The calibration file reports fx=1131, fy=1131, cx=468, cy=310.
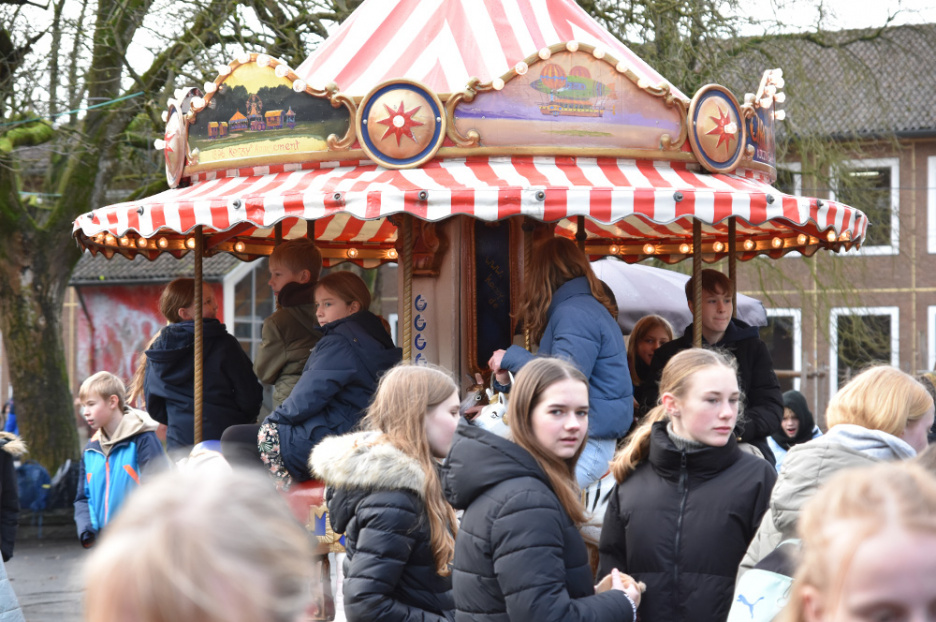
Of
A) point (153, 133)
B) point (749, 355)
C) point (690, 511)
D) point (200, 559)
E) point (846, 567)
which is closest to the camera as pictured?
point (200, 559)

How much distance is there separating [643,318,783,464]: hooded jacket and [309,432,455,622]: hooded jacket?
2.93 m

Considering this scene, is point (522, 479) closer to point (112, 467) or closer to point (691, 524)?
point (691, 524)

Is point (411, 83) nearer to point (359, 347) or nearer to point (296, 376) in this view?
point (359, 347)

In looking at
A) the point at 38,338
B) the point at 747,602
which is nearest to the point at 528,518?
the point at 747,602

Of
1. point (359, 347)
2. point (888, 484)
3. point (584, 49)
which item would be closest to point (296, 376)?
point (359, 347)

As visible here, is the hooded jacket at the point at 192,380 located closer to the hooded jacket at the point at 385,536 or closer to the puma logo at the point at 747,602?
the hooded jacket at the point at 385,536

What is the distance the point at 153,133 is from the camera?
13.6 metres

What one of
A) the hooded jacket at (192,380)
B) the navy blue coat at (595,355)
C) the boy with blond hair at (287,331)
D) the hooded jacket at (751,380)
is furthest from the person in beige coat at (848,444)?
the hooded jacket at (192,380)

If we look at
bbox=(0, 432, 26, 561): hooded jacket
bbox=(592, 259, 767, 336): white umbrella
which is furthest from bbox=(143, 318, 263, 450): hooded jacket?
bbox=(592, 259, 767, 336): white umbrella

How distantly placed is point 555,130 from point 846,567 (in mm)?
5253

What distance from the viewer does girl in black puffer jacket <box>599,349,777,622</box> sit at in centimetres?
348

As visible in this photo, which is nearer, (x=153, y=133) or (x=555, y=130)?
(x=555, y=130)

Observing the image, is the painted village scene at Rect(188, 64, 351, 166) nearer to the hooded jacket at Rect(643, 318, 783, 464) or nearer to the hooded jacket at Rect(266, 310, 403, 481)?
the hooded jacket at Rect(266, 310, 403, 481)

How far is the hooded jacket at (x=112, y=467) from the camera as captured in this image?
263 inches
